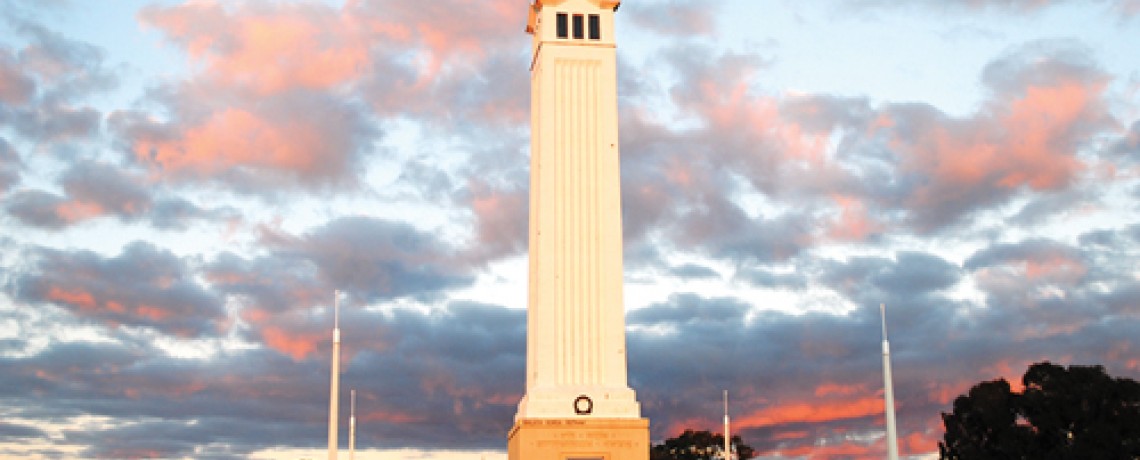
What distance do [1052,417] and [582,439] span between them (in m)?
36.3

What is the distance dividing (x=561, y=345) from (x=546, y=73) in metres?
14.4

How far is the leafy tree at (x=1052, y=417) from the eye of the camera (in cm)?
8144

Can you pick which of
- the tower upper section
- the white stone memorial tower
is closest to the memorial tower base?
the white stone memorial tower

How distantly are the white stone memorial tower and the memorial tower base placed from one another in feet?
0.16

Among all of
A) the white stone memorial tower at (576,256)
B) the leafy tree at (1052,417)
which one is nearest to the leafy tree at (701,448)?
the leafy tree at (1052,417)

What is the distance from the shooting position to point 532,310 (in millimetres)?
68812

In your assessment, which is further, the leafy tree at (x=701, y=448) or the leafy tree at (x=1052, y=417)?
the leafy tree at (x=701, y=448)

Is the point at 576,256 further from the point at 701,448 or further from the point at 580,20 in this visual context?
the point at 701,448

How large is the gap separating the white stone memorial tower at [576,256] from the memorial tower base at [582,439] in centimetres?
5

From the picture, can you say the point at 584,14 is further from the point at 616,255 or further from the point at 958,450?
the point at 958,450

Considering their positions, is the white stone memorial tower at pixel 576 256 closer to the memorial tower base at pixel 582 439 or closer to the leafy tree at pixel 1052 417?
the memorial tower base at pixel 582 439

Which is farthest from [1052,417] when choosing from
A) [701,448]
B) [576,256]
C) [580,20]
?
[701,448]

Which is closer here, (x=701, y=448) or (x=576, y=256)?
(x=576, y=256)

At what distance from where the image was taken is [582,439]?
63500mm
